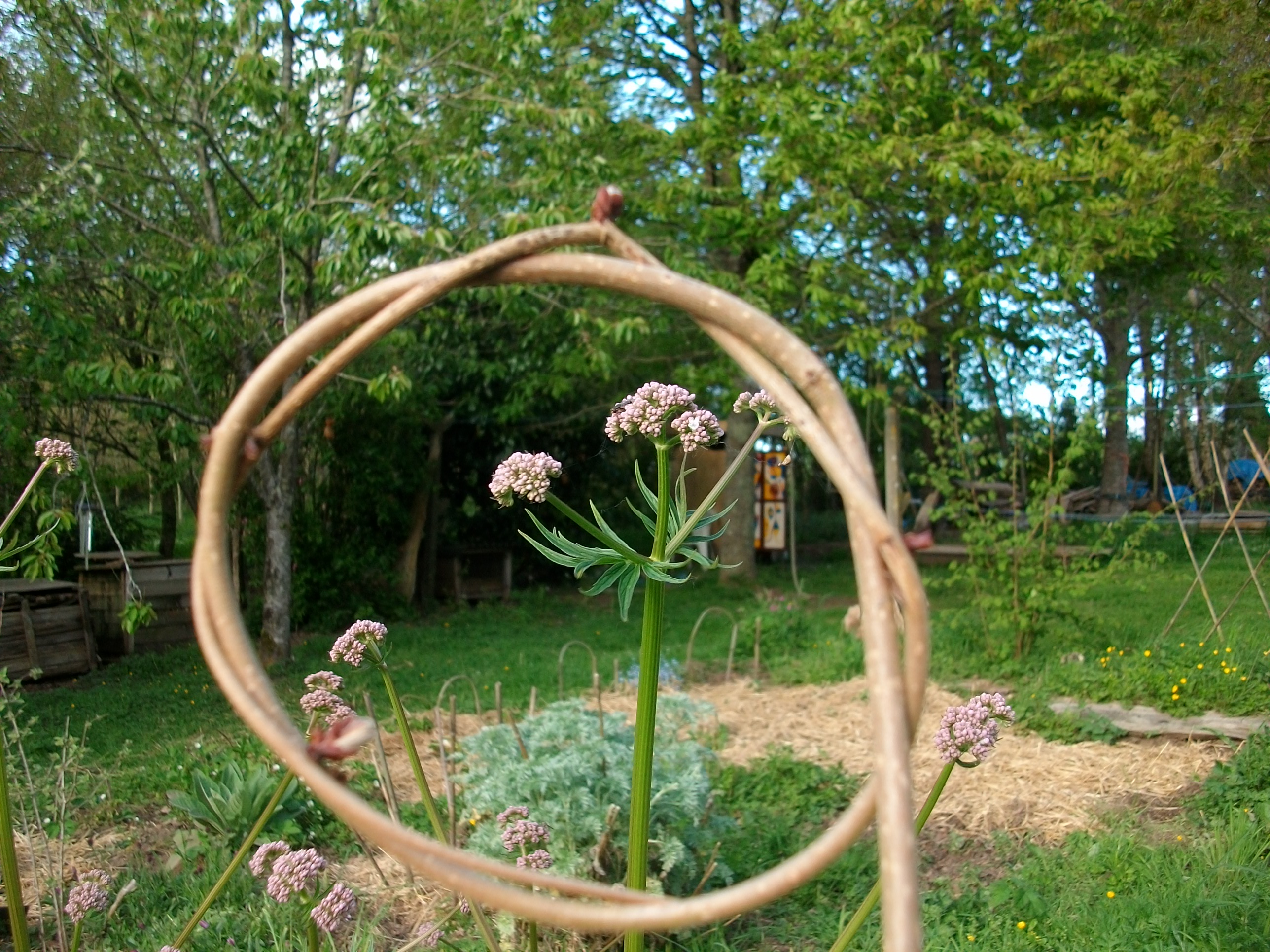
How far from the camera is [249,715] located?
25.9 inches

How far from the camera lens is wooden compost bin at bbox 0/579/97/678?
6.76 m

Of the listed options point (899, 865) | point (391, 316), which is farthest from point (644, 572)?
point (899, 865)

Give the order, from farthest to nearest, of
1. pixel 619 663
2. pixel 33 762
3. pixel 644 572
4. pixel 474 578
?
1. pixel 474 578
2. pixel 619 663
3. pixel 33 762
4. pixel 644 572

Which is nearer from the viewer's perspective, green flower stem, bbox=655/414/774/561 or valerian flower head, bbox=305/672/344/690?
green flower stem, bbox=655/414/774/561

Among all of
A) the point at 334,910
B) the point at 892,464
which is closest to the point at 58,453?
the point at 334,910

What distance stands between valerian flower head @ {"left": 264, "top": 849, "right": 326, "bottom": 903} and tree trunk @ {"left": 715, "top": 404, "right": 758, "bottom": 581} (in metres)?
10.2

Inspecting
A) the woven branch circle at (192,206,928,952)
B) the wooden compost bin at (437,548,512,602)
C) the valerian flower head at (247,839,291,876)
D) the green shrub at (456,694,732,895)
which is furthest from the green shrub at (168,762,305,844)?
the wooden compost bin at (437,548,512,602)

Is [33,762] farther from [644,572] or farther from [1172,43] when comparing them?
[1172,43]

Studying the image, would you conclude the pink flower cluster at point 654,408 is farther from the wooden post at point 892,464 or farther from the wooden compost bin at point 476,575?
the wooden compost bin at point 476,575

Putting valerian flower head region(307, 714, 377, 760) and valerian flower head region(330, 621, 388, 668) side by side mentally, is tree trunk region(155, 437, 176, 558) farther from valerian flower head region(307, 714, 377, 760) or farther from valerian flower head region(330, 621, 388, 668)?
valerian flower head region(307, 714, 377, 760)

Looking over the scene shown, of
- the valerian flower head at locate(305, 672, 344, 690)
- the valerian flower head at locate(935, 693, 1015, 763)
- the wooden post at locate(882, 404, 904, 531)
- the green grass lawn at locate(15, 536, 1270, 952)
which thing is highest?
the wooden post at locate(882, 404, 904, 531)

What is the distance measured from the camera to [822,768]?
446 centimetres

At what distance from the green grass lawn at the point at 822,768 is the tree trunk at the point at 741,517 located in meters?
1.98

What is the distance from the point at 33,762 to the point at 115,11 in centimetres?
441
